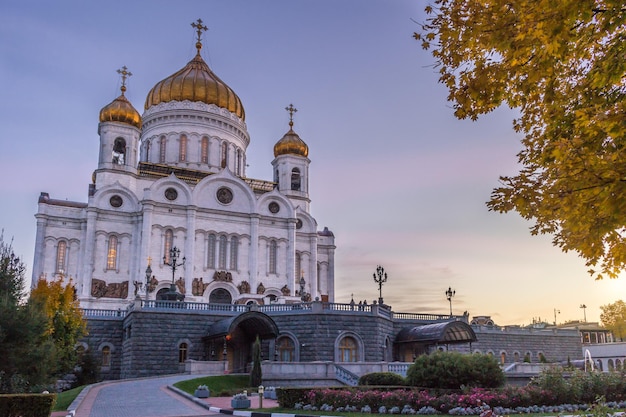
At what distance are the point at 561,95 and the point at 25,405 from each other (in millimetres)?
13972

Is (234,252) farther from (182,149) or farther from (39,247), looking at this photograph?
(39,247)

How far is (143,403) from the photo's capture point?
21.2 metres

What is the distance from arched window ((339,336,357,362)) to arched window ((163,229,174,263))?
19.5 metres

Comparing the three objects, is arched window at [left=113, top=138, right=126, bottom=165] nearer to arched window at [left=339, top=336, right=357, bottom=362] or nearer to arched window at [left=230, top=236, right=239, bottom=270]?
arched window at [left=230, top=236, right=239, bottom=270]

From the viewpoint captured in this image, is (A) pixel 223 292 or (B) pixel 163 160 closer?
(A) pixel 223 292

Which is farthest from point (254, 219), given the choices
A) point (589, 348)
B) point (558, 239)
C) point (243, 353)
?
point (558, 239)

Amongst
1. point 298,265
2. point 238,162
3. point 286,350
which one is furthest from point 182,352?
point 238,162

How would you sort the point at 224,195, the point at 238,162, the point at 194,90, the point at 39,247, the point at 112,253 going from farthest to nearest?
the point at 238,162 < the point at 194,90 < the point at 224,195 < the point at 112,253 < the point at 39,247

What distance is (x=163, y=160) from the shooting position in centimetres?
5997

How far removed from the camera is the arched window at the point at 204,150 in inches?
2363

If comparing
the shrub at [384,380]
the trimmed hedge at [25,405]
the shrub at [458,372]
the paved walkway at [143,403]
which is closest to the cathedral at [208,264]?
the shrub at [384,380]

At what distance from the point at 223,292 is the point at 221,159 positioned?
1560 cm

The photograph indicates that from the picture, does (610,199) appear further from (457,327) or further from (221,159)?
(221,159)

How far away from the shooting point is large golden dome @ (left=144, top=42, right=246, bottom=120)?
60.8 metres
